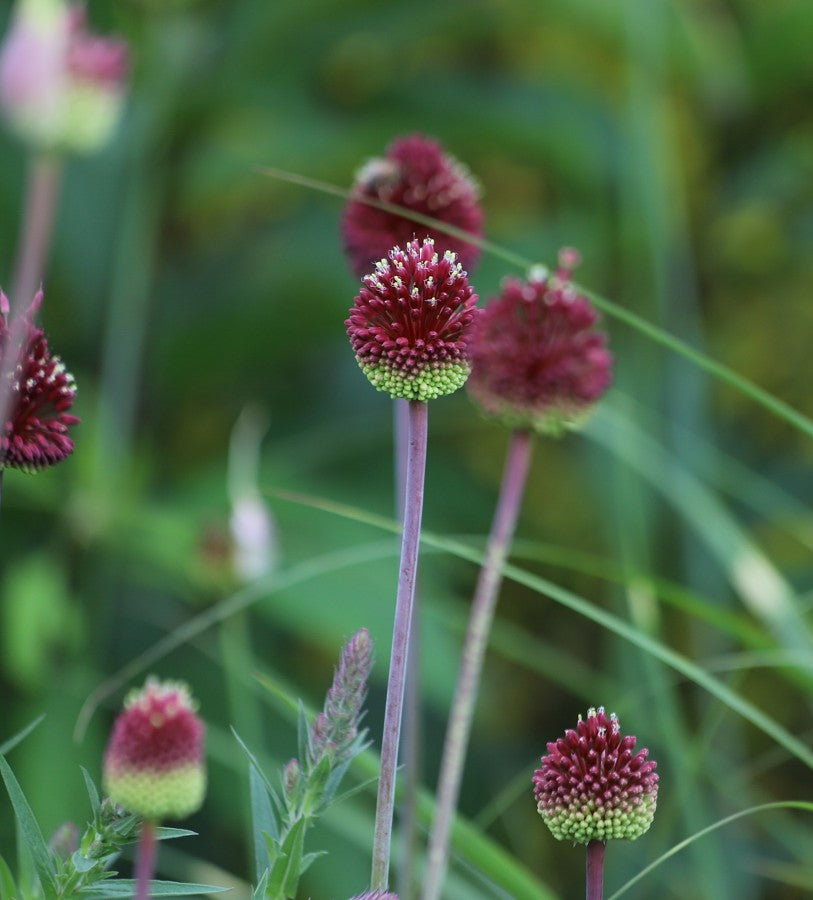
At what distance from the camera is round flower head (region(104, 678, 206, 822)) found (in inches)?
15.2

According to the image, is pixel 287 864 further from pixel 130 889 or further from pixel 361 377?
pixel 361 377

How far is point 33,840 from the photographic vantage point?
17.1 inches

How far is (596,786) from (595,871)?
0.10 feet

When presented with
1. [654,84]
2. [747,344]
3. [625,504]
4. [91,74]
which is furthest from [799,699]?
[91,74]

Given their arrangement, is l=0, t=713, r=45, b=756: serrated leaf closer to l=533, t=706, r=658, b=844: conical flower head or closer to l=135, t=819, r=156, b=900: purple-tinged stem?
l=135, t=819, r=156, b=900: purple-tinged stem

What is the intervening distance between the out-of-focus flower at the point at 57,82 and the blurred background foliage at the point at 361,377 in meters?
0.66

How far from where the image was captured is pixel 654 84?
72.5 inches

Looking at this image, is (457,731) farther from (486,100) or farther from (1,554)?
(486,100)

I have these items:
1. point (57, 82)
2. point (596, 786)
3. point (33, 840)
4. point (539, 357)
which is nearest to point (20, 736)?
point (33, 840)

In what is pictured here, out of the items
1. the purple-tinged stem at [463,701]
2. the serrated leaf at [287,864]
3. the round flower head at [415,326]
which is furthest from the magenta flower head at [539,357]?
the serrated leaf at [287,864]

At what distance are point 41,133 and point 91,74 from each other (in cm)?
12

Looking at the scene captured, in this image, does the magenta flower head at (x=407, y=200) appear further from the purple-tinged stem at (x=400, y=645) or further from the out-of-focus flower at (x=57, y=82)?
the purple-tinged stem at (x=400, y=645)

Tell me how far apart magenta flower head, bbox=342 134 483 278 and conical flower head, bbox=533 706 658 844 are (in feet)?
1.04

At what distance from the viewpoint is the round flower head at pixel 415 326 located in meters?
0.46
